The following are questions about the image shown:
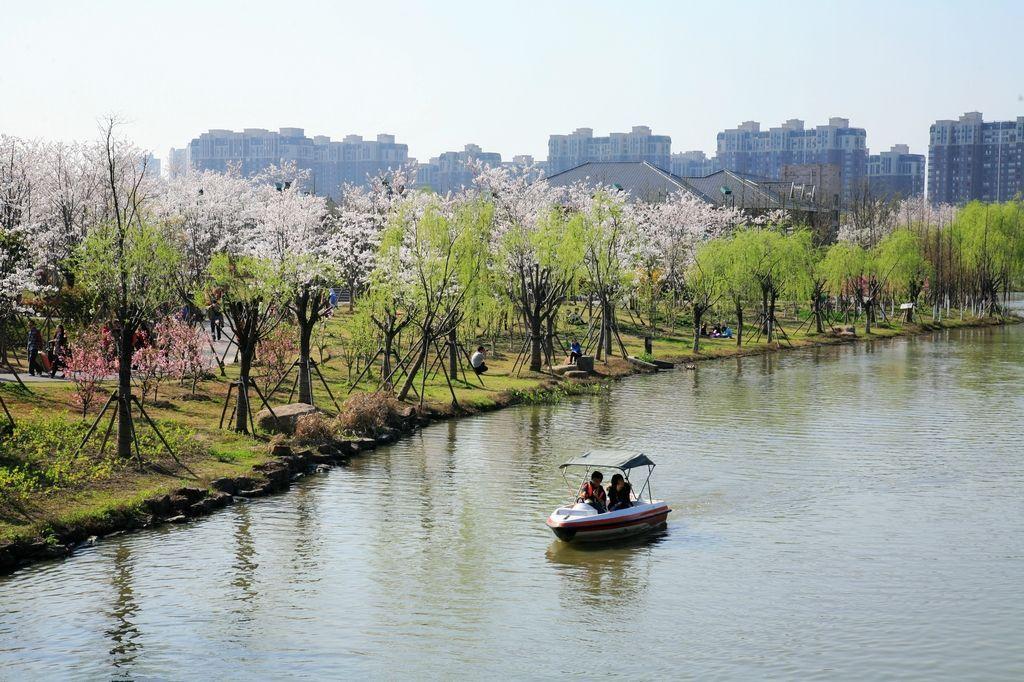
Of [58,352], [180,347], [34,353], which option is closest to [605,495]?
[180,347]

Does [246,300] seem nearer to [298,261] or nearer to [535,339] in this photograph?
[298,261]

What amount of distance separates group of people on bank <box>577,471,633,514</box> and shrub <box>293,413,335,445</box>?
1094 centimetres

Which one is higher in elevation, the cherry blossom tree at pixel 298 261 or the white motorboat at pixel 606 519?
the cherry blossom tree at pixel 298 261

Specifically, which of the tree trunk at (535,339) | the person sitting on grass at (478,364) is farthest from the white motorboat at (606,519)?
the tree trunk at (535,339)

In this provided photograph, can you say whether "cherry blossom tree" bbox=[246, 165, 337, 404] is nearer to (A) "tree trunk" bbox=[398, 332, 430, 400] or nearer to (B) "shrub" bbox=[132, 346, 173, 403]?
(A) "tree trunk" bbox=[398, 332, 430, 400]

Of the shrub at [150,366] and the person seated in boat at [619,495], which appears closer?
the person seated in boat at [619,495]

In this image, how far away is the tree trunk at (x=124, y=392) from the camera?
95.9 ft

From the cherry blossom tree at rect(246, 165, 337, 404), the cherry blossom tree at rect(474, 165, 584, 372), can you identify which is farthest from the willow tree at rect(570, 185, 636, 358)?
the cherry blossom tree at rect(246, 165, 337, 404)

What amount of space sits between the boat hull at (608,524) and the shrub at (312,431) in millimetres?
10656

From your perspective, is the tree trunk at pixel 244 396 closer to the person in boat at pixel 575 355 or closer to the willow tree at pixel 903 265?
the person in boat at pixel 575 355

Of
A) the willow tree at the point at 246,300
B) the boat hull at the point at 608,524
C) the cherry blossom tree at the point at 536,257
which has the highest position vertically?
the cherry blossom tree at the point at 536,257

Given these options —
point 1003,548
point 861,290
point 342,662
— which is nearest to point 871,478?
point 1003,548

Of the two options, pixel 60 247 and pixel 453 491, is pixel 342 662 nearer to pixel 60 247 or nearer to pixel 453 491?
pixel 453 491

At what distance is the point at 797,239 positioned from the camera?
79.8 meters
